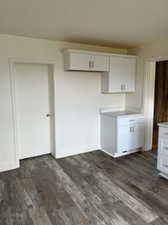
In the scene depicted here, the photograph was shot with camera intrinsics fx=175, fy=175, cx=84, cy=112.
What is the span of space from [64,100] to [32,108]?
2.32 ft

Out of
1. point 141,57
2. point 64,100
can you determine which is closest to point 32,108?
point 64,100

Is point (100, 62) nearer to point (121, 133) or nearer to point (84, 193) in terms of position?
point (121, 133)

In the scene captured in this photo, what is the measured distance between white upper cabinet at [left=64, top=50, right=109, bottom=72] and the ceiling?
0.97 feet

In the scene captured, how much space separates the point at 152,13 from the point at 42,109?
8.87 feet

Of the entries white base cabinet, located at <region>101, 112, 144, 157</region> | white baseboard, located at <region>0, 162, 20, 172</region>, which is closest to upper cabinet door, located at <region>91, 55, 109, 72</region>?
white base cabinet, located at <region>101, 112, 144, 157</region>

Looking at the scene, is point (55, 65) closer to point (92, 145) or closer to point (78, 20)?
point (78, 20)

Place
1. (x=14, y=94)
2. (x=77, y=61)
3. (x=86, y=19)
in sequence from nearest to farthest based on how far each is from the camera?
(x=86, y=19) → (x=14, y=94) → (x=77, y=61)

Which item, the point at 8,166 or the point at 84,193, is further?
the point at 8,166

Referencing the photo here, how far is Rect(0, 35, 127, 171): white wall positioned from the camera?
3.19 metres

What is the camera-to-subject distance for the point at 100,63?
3.74m

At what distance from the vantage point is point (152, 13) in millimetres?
2359

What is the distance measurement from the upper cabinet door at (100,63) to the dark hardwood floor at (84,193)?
1965 mm

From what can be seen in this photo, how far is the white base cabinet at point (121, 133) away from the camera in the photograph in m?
3.76

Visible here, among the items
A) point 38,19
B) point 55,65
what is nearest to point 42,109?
point 55,65
